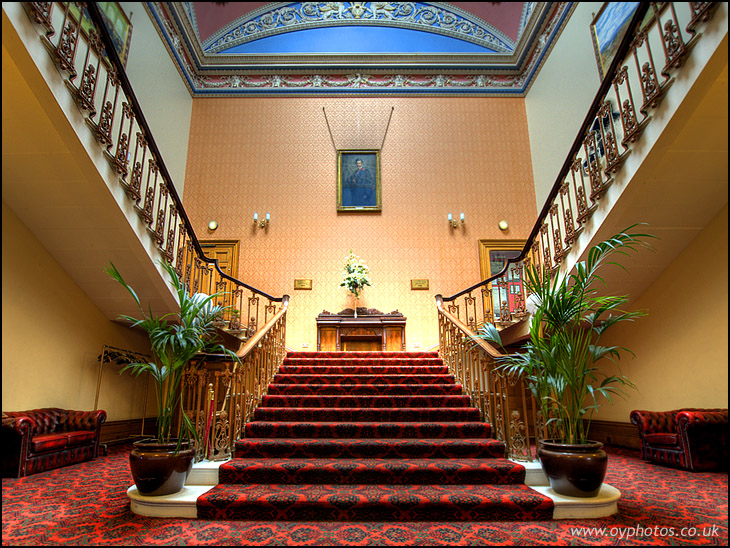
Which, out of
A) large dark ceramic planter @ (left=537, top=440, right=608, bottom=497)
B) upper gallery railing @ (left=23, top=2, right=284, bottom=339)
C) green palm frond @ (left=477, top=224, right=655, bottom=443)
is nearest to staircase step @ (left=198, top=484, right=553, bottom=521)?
large dark ceramic planter @ (left=537, top=440, right=608, bottom=497)

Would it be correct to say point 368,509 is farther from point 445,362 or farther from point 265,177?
point 265,177

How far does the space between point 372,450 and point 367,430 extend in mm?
431

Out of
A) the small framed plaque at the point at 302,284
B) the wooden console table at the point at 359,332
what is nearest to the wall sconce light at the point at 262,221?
the small framed plaque at the point at 302,284

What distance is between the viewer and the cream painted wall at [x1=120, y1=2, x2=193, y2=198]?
740 cm

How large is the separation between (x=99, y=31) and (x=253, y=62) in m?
6.61

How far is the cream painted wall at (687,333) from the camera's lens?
469cm

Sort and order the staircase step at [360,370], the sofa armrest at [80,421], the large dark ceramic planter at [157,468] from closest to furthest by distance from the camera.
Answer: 1. the large dark ceramic planter at [157,468]
2. the sofa armrest at [80,421]
3. the staircase step at [360,370]

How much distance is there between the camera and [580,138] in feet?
16.1

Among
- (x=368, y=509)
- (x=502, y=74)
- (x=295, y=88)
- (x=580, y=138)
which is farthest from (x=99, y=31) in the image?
(x=502, y=74)

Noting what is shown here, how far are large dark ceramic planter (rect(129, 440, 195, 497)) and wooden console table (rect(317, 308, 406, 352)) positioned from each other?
16.2 ft

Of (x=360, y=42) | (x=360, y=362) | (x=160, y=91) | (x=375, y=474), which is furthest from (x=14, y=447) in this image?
(x=360, y=42)

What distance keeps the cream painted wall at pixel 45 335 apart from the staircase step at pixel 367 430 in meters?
2.66

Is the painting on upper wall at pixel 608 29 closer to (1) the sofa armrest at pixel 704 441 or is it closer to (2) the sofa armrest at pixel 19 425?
(1) the sofa armrest at pixel 704 441

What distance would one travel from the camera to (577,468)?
311 centimetres
